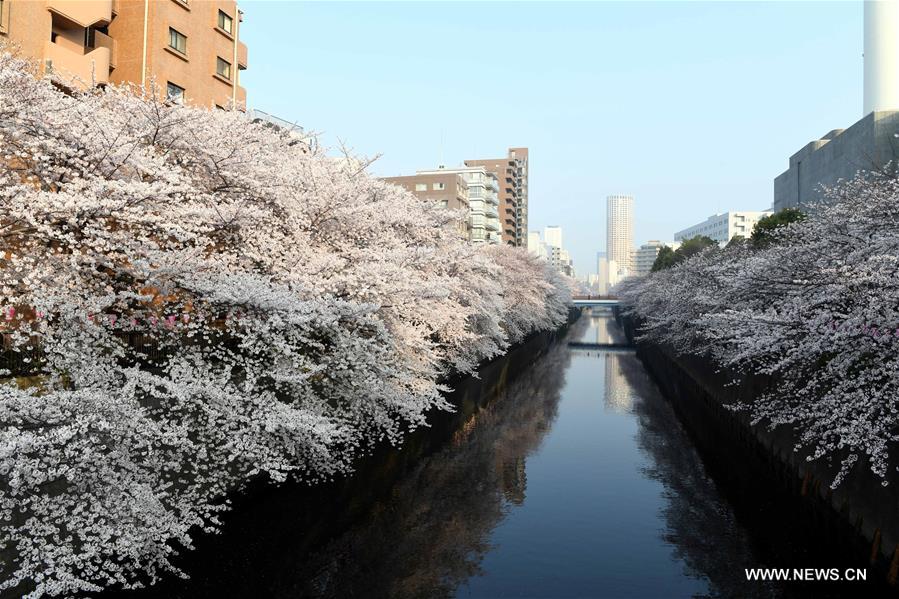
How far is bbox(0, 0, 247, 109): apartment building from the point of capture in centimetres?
2270

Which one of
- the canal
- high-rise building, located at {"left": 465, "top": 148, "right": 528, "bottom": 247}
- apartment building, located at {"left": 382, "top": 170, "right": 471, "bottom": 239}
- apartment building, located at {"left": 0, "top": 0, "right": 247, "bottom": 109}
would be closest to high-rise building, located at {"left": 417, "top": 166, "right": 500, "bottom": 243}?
apartment building, located at {"left": 382, "top": 170, "right": 471, "bottom": 239}

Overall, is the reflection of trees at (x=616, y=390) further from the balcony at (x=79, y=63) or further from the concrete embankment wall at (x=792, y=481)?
the balcony at (x=79, y=63)

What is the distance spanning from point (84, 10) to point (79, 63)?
206 cm

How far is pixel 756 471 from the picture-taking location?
22.0 m

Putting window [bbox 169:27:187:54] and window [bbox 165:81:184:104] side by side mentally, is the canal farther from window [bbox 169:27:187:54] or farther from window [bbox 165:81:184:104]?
window [bbox 169:27:187:54]

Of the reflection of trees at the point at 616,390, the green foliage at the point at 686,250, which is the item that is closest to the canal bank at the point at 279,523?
the reflection of trees at the point at 616,390

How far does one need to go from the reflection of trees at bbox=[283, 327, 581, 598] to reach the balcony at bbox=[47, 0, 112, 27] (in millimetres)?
20646

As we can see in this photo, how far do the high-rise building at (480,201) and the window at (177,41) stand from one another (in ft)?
216

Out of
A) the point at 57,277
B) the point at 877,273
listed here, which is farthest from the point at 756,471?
the point at 57,277

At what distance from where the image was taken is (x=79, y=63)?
24609mm

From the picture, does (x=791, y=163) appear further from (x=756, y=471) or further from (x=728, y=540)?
(x=728, y=540)

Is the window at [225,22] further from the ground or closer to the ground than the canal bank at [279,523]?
further from the ground

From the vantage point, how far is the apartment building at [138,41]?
22.7 m

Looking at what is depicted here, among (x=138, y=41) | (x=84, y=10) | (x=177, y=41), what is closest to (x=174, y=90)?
(x=177, y=41)
